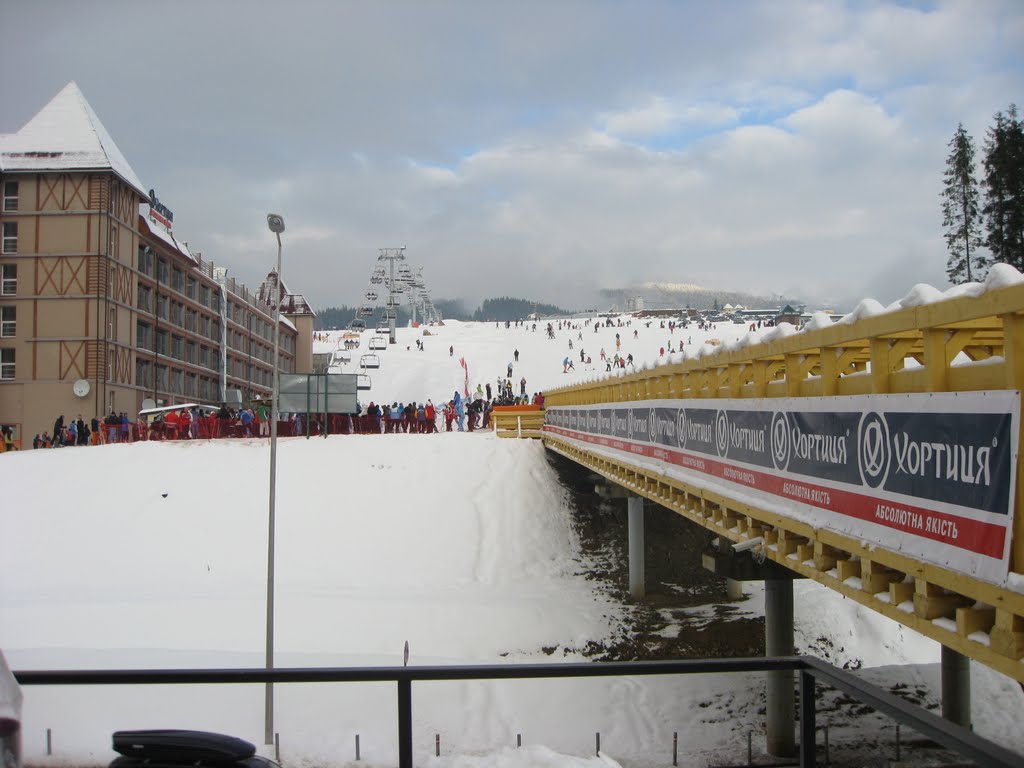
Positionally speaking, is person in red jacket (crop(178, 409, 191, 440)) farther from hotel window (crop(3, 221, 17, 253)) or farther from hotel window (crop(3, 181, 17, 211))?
hotel window (crop(3, 181, 17, 211))

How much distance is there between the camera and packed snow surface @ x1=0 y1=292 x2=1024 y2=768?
4188mm

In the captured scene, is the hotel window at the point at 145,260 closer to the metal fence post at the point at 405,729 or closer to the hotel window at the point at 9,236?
the hotel window at the point at 9,236

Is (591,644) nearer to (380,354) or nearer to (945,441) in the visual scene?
(945,441)

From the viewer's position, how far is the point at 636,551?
22109 mm

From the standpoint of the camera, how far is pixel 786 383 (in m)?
8.26

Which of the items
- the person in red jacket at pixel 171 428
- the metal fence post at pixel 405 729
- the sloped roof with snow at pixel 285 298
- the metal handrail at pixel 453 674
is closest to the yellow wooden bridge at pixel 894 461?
the metal handrail at pixel 453 674

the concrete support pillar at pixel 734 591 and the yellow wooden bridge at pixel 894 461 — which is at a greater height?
the yellow wooden bridge at pixel 894 461

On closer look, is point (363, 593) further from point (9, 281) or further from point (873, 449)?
point (9, 281)

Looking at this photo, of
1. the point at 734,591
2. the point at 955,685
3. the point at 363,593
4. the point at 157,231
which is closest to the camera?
the point at 955,685

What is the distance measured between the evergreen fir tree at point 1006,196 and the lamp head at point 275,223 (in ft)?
137

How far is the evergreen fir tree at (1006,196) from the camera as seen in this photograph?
4500 centimetres

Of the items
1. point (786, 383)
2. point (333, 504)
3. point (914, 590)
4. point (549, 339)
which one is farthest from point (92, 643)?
point (549, 339)

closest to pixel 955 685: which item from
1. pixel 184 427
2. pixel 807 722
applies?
pixel 807 722

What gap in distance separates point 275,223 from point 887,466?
1181 cm
